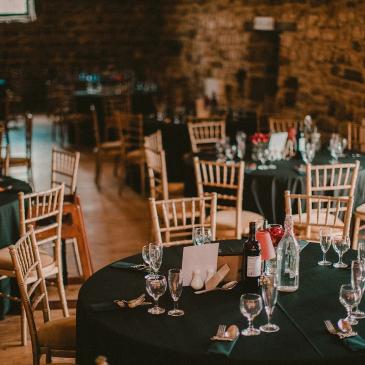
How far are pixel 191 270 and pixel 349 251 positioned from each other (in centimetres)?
94

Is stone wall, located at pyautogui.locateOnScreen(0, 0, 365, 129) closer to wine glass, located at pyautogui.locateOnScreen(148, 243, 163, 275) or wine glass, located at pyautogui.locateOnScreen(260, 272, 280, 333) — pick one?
wine glass, located at pyautogui.locateOnScreen(148, 243, 163, 275)

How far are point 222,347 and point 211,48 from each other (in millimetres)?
10046

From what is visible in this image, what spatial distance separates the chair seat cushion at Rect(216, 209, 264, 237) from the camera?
5.39 metres

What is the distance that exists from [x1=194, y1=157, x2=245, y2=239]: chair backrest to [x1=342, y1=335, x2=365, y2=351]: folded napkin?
2.58m

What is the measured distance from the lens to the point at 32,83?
14727mm

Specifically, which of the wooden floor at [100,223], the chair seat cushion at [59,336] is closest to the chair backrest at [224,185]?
the wooden floor at [100,223]

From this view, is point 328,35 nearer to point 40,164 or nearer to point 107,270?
point 40,164

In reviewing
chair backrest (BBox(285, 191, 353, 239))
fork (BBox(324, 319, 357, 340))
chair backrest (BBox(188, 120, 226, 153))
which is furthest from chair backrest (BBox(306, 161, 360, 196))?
→ fork (BBox(324, 319, 357, 340))

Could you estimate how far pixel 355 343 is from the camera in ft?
8.66

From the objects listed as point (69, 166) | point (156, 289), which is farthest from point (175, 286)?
point (69, 166)

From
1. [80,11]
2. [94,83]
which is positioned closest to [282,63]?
[94,83]

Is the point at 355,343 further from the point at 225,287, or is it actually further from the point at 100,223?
the point at 100,223

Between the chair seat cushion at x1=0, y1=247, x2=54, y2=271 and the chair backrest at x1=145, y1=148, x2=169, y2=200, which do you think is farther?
the chair backrest at x1=145, y1=148, x2=169, y2=200

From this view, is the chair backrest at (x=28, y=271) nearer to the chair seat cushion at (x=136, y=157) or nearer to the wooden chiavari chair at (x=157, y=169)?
the wooden chiavari chair at (x=157, y=169)
